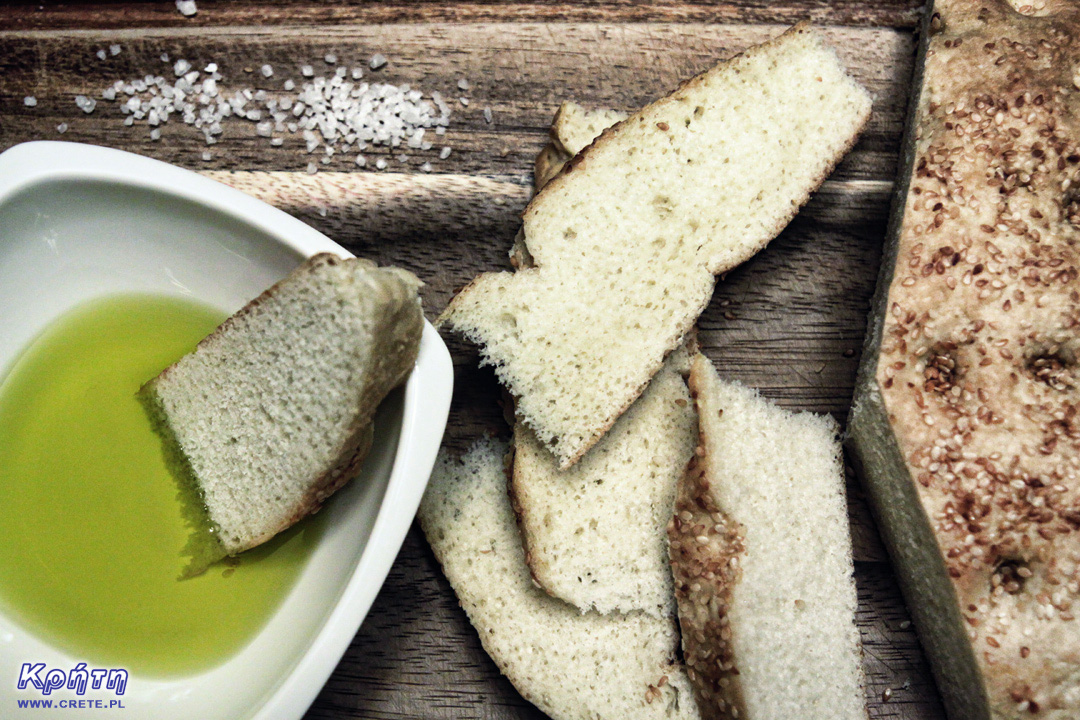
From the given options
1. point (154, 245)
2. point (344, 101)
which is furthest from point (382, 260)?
point (154, 245)

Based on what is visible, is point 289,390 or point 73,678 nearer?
point 289,390

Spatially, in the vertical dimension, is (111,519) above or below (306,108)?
below

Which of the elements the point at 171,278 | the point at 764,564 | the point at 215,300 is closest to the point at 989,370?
the point at 764,564

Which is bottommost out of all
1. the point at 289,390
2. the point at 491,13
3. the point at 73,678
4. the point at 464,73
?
the point at 73,678

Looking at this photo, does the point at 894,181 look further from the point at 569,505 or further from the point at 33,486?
the point at 33,486

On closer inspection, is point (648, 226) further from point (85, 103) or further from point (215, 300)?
point (85, 103)

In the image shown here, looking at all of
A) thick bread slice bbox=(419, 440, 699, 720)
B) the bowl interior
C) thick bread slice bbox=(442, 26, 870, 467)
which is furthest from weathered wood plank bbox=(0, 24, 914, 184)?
thick bread slice bbox=(419, 440, 699, 720)

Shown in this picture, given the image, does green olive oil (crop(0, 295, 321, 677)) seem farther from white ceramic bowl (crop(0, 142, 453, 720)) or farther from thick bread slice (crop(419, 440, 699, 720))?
thick bread slice (crop(419, 440, 699, 720))
